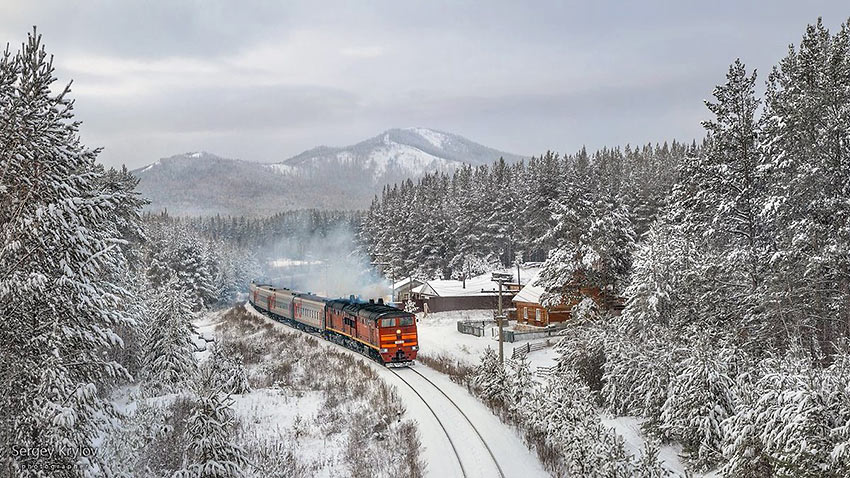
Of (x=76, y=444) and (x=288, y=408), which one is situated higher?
(x=76, y=444)

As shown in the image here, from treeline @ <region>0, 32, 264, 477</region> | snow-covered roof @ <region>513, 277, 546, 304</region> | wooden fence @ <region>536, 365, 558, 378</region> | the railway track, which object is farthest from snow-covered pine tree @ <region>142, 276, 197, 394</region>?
snow-covered roof @ <region>513, 277, 546, 304</region>

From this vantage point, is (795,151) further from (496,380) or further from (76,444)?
(76,444)

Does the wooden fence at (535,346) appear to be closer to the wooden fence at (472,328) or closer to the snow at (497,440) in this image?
the wooden fence at (472,328)

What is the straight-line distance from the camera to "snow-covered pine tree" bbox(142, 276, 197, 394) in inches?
1094

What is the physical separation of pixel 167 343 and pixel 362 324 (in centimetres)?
1109

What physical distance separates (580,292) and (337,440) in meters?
23.2

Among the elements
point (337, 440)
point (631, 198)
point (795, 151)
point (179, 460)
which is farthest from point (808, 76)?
point (631, 198)

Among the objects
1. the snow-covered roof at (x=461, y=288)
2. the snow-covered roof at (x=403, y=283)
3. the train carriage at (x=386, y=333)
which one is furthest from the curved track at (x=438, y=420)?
the snow-covered roof at (x=403, y=283)

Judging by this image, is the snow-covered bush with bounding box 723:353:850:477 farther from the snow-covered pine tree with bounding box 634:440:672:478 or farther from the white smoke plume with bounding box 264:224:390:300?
the white smoke plume with bounding box 264:224:390:300

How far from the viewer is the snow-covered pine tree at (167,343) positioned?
27.8m

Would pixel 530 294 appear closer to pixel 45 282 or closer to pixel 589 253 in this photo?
pixel 589 253

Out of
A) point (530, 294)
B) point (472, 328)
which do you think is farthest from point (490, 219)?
point (472, 328)

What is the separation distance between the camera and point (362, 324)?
3531cm

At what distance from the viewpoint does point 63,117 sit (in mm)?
12766
